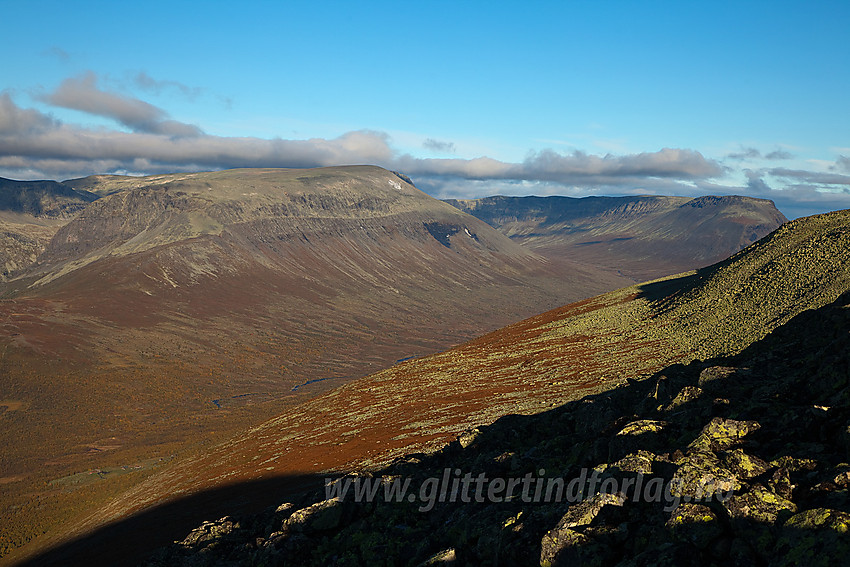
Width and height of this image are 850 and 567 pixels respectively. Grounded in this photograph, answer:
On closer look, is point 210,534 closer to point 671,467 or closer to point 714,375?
point 671,467

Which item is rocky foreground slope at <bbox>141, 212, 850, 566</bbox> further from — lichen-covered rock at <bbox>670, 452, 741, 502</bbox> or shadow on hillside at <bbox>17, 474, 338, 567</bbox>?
shadow on hillside at <bbox>17, 474, 338, 567</bbox>

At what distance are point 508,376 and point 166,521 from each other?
40260mm

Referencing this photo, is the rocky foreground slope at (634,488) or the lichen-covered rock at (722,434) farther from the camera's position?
the lichen-covered rock at (722,434)

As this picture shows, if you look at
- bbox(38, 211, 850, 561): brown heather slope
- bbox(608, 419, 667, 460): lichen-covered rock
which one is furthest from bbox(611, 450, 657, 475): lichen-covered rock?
bbox(38, 211, 850, 561): brown heather slope

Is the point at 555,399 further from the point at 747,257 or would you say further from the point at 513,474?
the point at 747,257

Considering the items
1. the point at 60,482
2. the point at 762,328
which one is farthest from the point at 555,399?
the point at 60,482

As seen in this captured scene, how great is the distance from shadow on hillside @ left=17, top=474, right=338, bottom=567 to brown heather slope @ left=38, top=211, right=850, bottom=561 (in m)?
0.28

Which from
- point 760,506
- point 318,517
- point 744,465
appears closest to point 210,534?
point 318,517

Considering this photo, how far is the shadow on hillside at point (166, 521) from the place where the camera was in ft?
121

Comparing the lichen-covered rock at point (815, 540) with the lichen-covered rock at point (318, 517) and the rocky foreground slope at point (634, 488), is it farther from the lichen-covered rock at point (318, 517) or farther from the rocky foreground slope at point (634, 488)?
the lichen-covered rock at point (318, 517)

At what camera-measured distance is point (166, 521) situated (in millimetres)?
41594

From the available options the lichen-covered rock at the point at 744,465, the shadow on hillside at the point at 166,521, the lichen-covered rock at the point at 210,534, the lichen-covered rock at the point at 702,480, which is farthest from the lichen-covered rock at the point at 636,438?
the shadow on hillside at the point at 166,521

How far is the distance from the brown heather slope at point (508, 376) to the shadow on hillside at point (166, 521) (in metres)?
0.28

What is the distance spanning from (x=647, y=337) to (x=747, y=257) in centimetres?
2878
